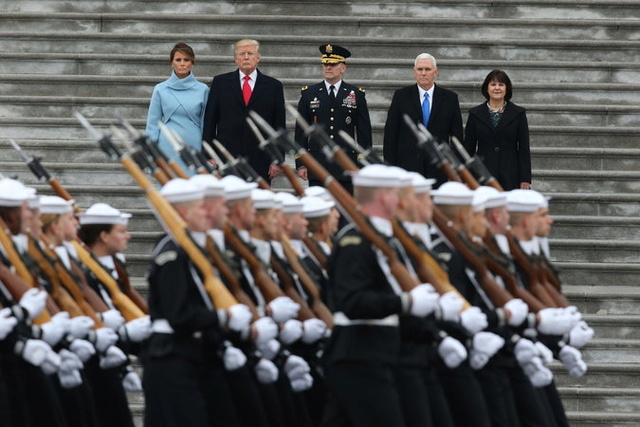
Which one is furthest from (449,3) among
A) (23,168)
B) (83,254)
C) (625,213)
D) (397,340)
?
(397,340)

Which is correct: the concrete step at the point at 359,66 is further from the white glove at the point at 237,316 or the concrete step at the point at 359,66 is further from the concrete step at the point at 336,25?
the white glove at the point at 237,316

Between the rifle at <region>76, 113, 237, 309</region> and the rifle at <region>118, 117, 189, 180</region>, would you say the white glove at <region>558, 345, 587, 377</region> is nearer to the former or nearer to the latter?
the rifle at <region>118, 117, 189, 180</region>

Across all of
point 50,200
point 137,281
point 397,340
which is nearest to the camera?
point 397,340

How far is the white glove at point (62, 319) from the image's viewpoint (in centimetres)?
1088

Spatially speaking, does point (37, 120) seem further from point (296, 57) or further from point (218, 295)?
point (218, 295)

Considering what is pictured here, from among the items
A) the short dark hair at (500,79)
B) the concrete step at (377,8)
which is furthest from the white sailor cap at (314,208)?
the concrete step at (377,8)

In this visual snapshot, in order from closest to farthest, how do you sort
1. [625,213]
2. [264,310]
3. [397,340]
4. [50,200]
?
1. [397,340]
2. [264,310]
3. [50,200]
4. [625,213]

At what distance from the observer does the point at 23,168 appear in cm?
1680

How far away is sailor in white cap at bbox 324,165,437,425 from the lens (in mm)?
9992

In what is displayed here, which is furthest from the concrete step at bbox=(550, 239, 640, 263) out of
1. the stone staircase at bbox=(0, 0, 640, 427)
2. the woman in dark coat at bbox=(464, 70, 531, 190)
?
the woman in dark coat at bbox=(464, 70, 531, 190)

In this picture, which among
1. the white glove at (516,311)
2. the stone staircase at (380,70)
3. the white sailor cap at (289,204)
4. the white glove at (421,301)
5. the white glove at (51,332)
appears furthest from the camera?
the stone staircase at (380,70)

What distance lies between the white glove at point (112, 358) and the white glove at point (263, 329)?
118 centimetres

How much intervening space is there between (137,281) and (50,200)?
3701mm

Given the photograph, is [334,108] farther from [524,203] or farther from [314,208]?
[524,203]
